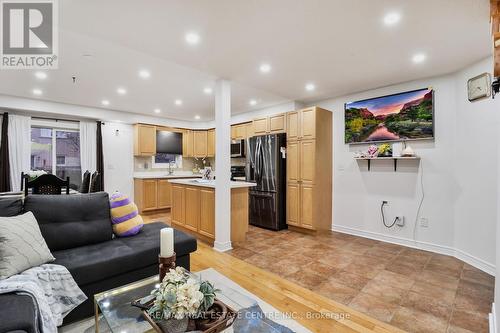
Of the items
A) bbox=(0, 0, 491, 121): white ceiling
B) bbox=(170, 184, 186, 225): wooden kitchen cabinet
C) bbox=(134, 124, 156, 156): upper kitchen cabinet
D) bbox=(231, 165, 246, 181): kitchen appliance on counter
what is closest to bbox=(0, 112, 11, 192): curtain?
bbox=(0, 0, 491, 121): white ceiling

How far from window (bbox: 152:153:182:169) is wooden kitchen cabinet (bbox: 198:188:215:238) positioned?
3.55 meters

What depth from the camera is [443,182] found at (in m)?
3.46

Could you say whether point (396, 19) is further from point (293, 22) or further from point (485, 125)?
point (485, 125)

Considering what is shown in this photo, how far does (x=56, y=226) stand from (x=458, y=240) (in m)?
4.75

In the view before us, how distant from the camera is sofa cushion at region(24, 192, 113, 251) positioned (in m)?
2.15

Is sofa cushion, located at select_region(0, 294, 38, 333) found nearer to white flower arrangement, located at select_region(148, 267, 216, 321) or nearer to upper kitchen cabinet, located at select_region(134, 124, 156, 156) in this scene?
white flower arrangement, located at select_region(148, 267, 216, 321)

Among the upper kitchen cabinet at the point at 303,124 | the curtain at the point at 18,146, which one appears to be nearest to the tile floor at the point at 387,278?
the upper kitchen cabinet at the point at 303,124

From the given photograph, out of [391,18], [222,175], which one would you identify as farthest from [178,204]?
[391,18]

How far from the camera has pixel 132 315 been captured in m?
1.35

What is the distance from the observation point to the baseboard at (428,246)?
288 cm

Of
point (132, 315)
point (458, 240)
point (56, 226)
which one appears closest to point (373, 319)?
point (132, 315)

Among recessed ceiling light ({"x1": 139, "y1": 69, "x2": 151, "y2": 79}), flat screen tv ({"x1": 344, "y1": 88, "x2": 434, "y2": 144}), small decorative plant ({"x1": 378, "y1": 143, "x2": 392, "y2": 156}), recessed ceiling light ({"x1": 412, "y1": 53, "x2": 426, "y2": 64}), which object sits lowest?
Answer: small decorative plant ({"x1": 378, "y1": 143, "x2": 392, "y2": 156})

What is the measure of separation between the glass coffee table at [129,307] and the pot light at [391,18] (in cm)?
253

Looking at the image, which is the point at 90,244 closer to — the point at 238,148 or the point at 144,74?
the point at 144,74
